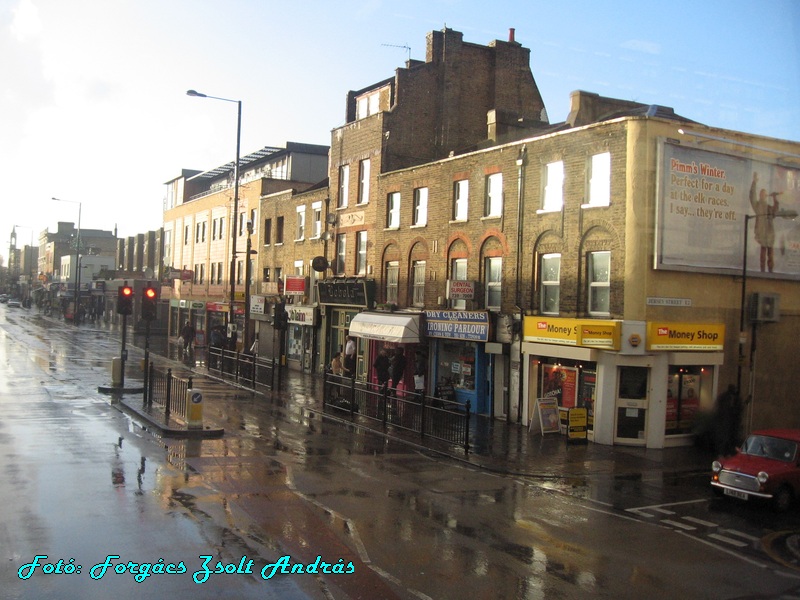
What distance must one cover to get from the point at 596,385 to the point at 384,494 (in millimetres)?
9365

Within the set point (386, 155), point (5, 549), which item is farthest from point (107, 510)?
point (386, 155)

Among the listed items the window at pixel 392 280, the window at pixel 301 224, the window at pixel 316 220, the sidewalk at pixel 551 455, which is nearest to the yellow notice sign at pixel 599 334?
the sidewalk at pixel 551 455

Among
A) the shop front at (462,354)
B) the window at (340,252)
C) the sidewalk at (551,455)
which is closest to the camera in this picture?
the sidewalk at (551,455)

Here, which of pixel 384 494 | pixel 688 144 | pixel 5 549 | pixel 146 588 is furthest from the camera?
pixel 688 144

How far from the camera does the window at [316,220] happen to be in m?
37.4

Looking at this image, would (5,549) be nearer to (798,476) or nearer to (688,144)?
(798,476)

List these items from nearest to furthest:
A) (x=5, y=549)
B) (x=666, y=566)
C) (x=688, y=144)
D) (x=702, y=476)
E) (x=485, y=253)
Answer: (x=5, y=549), (x=666, y=566), (x=702, y=476), (x=688, y=144), (x=485, y=253)

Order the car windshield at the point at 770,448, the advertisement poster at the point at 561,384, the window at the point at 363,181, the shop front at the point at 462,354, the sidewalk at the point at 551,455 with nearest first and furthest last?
the car windshield at the point at 770,448 → the sidewalk at the point at 551,455 → the advertisement poster at the point at 561,384 → the shop front at the point at 462,354 → the window at the point at 363,181

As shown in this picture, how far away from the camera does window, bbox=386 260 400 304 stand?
3081 cm

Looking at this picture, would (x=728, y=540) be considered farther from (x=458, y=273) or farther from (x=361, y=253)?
(x=361, y=253)

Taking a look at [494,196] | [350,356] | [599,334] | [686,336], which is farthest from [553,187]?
[350,356]

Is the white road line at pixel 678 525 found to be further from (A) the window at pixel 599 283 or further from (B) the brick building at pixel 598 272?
(A) the window at pixel 599 283

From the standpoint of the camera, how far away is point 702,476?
17.5m

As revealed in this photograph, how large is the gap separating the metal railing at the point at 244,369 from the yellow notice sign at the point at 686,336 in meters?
14.0
